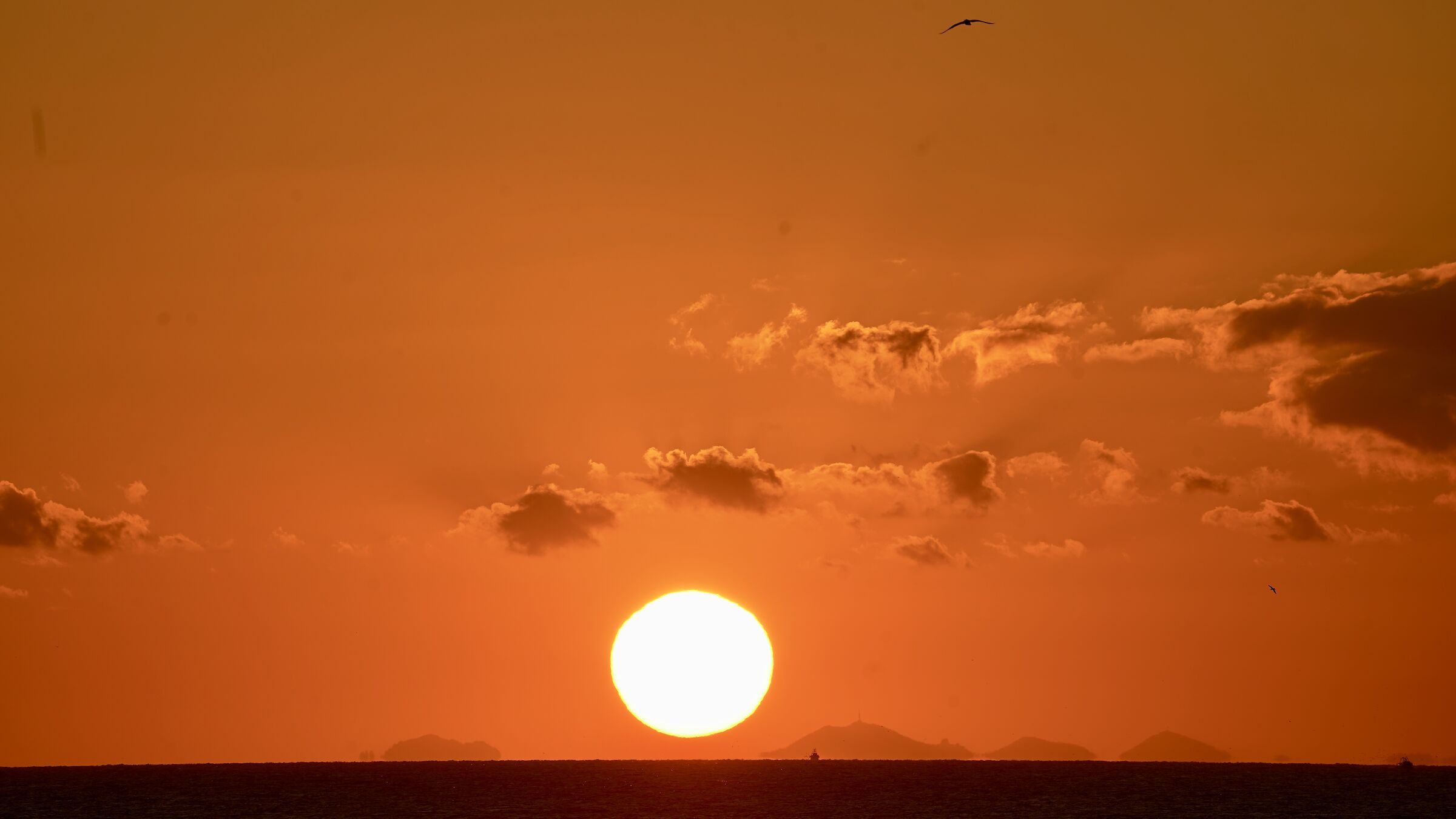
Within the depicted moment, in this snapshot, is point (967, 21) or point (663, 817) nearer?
point (967, 21)

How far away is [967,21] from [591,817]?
142 meters

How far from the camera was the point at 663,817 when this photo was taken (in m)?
200

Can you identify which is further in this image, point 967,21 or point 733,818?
point 733,818

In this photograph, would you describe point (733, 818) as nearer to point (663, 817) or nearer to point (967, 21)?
point (663, 817)

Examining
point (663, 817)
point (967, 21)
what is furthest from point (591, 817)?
point (967, 21)

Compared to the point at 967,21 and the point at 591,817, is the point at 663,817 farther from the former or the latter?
the point at 967,21

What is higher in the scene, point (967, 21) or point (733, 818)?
point (967, 21)

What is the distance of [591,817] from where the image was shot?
199m

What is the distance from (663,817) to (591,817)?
34.6ft

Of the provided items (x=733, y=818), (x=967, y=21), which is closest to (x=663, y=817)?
(x=733, y=818)

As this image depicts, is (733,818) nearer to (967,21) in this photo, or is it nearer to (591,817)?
(591,817)

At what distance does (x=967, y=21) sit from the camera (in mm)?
90750

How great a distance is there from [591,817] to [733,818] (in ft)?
68.0

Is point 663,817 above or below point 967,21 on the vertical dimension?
below
